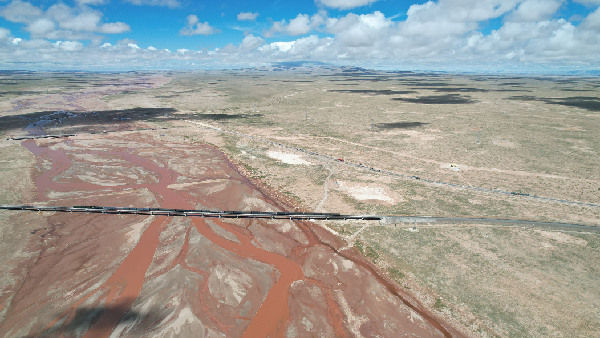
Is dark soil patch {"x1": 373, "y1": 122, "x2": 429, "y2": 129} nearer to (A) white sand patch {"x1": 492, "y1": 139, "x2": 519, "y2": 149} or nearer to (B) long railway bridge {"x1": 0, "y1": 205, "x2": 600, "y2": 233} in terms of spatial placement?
(A) white sand patch {"x1": 492, "y1": 139, "x2": 519, "y2": 149}

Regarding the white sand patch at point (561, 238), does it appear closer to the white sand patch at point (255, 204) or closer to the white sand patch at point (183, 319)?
the white sand patch at point (255, 204)

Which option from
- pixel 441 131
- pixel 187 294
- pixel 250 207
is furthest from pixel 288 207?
pixel 441 131

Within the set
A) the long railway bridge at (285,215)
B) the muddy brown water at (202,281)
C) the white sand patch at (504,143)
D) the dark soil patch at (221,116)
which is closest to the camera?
Answer: the muddy brown water at (202,281)

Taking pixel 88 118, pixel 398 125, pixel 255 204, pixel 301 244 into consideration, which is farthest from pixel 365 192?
pixel 88 118

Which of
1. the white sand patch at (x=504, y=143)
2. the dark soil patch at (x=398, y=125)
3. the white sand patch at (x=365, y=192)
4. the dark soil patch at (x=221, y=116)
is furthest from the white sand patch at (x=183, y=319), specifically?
the dark soil patch at (x=221, y=116)

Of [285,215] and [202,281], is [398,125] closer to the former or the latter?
[285,215]

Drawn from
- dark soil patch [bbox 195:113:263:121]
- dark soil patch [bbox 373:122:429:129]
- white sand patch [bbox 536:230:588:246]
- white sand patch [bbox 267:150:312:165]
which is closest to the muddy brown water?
white sand patch [bbox 267:150:312:165]
